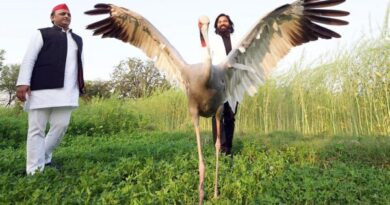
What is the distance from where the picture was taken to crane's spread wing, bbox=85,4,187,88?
496 cm

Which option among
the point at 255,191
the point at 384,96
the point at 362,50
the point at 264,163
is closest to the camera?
the point at 255,191

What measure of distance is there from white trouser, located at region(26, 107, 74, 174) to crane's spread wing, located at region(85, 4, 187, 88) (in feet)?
3.89

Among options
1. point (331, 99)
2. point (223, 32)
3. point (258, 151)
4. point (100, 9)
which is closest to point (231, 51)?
point (223, 32)

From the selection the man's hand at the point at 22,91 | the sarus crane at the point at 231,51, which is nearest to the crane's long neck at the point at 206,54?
the sarus crane at the point at 231,51

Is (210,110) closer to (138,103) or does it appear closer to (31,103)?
(31,103)

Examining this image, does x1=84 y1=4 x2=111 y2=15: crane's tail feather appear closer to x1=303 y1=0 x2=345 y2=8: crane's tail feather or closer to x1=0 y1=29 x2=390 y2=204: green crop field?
x1=0 y1=29 x2=390 y2=204: green crop field

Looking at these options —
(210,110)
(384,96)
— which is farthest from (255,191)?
(384,96)

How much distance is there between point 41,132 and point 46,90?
550mm

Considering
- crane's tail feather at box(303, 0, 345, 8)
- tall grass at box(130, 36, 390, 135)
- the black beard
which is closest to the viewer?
crane's tail feather at box(303, 0, 345, 8)

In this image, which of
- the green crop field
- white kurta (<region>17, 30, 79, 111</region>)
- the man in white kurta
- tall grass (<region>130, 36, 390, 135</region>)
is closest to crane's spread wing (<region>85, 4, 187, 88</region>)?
the man in white kurta

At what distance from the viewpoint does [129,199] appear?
4090 mm

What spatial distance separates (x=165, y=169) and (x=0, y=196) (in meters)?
1.95

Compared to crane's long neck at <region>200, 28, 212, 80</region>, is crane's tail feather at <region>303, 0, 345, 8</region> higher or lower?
higher

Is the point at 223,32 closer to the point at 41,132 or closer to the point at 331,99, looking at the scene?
the point at 41,132
